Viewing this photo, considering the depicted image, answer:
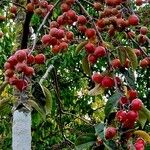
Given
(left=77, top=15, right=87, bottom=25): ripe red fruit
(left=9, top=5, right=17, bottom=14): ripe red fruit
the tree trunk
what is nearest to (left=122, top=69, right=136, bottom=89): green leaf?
(left=77, top=15, right=87, bottom=25): ripe red fruit

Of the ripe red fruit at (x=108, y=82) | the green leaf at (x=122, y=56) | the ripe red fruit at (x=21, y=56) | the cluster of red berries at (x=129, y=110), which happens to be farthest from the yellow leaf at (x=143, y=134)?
the ripe red fruit at (x=21, y=56)

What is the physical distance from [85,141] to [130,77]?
0.28 meters

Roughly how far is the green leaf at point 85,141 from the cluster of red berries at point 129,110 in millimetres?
88

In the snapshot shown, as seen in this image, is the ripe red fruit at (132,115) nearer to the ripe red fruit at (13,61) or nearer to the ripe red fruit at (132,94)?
the ripe red fruit at (132,94)

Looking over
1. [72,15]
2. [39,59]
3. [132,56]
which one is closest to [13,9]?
[72,15]

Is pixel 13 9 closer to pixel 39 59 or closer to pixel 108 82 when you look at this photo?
pixel 39 59

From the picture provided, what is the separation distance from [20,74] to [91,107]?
527cm

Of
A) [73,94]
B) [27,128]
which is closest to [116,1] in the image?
[27,128]

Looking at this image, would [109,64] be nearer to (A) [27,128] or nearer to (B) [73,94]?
(A) [27,128]

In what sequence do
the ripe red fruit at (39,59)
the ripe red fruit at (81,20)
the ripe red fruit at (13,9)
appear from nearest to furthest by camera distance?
the ripe red fruit at (39,59), the ripe red fruit at (81,20), the ripe red fruit at (13,9)

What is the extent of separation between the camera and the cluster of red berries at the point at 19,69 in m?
1.31

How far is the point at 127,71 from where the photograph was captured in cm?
147

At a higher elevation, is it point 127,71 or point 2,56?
point 2,56

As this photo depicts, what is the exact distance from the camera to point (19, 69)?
4.31ft
